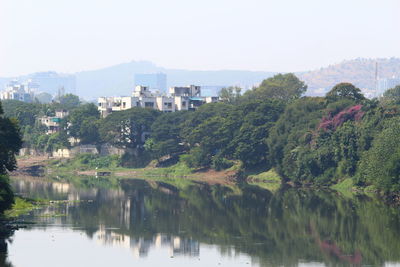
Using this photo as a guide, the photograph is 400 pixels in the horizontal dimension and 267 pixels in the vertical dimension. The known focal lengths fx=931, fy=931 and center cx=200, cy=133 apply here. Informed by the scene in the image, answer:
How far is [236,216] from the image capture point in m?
62.4

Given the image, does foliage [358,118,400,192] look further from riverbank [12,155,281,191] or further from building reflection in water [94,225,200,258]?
building reflection in water [94,225,200,258]

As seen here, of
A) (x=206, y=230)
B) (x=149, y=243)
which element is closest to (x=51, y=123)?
(x=206, y=230)

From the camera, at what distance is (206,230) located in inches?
2163

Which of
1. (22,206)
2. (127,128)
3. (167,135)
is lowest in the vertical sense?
(22,206)

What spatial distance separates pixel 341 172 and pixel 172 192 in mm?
15136

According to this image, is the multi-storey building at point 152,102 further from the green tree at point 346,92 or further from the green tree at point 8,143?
the green tree at point 8,143

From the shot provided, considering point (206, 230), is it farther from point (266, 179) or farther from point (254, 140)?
point (254, 140)

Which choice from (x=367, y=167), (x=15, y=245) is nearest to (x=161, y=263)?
(x=15, y=245)

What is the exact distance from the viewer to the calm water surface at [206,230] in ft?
148

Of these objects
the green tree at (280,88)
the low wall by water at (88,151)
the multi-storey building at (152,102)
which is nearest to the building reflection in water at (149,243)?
the low wall by water at (88,151)

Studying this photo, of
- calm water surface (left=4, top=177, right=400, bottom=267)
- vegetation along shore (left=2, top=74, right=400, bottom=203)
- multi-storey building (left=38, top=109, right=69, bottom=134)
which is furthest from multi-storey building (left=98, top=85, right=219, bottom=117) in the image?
calm water surface (left=4, top=177, right=400, bottom=267)

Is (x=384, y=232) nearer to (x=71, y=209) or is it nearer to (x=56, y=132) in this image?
(x=71, y=209)

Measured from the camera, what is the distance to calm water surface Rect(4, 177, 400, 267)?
45000mm

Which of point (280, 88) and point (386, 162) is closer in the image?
point (386, 162)
